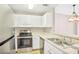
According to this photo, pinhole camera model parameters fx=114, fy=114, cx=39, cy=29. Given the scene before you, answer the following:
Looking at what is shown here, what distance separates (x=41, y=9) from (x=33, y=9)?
0.27 feet

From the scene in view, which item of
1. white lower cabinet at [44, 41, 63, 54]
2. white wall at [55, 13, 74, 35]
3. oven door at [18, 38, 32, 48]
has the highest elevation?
white wall at [55, 13, 74, 35]

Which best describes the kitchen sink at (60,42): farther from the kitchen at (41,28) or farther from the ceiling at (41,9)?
the ceiling at (41,9)

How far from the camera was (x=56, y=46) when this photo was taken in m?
1.12

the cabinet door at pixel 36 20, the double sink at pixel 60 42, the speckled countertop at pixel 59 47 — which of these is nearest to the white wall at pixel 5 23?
the cabinet door at pixel 36 20

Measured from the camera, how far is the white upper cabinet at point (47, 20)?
1157 millimetres

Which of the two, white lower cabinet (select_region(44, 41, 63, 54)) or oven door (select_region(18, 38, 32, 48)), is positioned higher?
oven door (select_region(18, 38, 32, 48))

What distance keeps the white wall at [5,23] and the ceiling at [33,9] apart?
7 cm

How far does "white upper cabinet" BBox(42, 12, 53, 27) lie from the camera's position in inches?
45.6

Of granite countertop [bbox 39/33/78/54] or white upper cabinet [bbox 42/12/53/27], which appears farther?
white upper cabinet [bbox 42/12/53/27]

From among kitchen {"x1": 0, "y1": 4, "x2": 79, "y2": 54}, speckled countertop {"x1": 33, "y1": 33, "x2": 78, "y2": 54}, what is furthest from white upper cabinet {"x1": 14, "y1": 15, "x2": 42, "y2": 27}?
speckled countertop {"x1": 33, "y1": 33, "x2": 78, "y2": 54}

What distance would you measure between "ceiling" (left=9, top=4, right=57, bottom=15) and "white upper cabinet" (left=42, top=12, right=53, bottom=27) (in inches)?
1.7

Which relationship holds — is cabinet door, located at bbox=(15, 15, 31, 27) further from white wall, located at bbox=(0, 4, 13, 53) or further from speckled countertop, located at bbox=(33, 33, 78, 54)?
speckled countertop, located at bbox=(33, 33, 78, 54)
